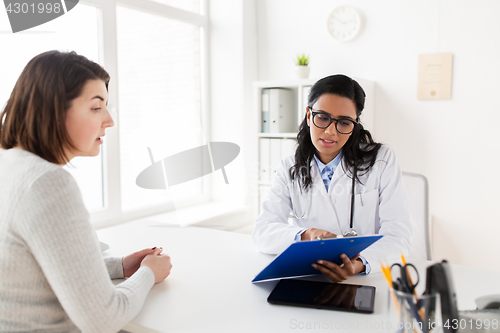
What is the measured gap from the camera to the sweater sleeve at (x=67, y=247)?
815mm

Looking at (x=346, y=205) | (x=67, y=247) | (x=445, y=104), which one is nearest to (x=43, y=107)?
(x=67, y=247)

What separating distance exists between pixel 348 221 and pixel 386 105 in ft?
4.48

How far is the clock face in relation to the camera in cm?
277

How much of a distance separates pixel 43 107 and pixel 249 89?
7.89 ft

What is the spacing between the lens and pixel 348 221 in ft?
5.32

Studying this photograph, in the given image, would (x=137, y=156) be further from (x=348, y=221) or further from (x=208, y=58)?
(x=348, y=221)

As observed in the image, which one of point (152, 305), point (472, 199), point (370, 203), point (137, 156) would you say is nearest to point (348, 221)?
point (370, 203)

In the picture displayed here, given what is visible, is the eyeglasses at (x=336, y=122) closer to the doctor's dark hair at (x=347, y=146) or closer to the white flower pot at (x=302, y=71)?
the doctor's dark hair at (x=347, y=146)

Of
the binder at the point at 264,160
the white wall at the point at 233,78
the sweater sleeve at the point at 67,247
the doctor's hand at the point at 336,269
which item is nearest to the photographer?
the sweater sleeve at the point at 67,247

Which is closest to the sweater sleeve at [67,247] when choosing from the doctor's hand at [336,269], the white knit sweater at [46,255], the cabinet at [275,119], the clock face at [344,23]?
the white knit sweater at [46,255]

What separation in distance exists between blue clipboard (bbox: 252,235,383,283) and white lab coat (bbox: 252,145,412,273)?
0.29 metres

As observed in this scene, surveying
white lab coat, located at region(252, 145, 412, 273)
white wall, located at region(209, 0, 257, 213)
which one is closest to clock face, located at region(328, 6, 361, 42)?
white wall, located at region(209, 0, 257, 213)

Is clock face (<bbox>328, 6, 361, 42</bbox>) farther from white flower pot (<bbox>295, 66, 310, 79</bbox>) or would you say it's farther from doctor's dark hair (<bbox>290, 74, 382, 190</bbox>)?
doctor's dark hair (<bbox>290, 74, 382, 190</bbox>)

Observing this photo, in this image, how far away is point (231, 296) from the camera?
1.11 metres
